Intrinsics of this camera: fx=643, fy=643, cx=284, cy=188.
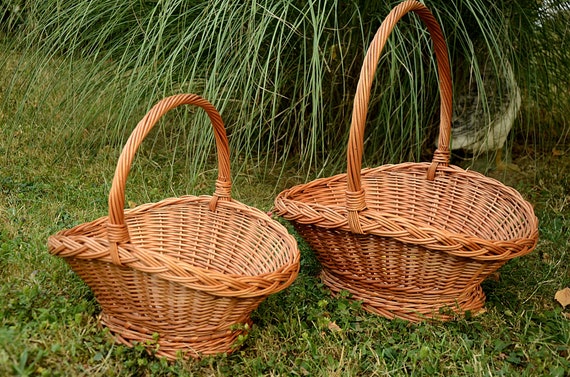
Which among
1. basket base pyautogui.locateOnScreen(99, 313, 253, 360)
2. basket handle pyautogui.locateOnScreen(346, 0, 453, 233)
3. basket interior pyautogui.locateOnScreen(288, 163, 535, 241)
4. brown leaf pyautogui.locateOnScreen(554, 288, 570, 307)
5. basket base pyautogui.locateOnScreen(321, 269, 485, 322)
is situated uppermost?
basket handle pyautogui.locateOnScreen(346, 0, 453, 233)

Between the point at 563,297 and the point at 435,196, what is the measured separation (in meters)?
0.48

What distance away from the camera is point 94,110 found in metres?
2.37

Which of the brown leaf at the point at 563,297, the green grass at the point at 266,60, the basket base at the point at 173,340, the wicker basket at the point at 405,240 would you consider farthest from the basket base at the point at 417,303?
the green grass at the point at 266,60

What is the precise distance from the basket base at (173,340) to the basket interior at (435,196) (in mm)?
575

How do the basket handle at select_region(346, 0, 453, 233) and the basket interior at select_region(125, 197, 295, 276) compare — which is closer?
the basket handle at select_region(346, 0, 453, 233)

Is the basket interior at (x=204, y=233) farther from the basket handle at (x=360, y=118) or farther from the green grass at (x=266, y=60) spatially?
the green grass at (x=266, y=60)

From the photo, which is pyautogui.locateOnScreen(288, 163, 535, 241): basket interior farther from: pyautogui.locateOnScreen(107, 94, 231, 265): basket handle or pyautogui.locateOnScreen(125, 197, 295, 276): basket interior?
pyautogui.locateOnScreen(107, 94, 231, 265): basket handle

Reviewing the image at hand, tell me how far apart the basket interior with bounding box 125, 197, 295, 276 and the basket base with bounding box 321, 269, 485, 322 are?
286mm

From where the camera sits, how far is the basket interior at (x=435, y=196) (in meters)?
1.88

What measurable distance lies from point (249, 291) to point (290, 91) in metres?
1.34

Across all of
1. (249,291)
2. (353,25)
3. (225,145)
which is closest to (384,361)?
(249,291)

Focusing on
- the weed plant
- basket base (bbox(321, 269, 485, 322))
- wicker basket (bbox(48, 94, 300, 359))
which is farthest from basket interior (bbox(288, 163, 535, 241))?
wicker basket (bbox(48, 94, 300, 359))

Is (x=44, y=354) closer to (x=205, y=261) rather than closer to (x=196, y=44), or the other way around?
(x=205, y=261)

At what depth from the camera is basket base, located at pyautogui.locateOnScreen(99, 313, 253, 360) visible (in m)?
1.33
